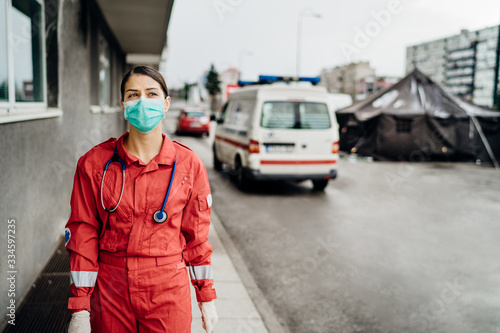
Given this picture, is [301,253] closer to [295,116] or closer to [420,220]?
[420,220]

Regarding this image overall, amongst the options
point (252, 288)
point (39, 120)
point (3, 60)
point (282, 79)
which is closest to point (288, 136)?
point (282, 79)

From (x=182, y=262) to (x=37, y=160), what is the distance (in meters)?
2.89

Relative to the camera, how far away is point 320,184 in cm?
970

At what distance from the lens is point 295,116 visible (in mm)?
9148

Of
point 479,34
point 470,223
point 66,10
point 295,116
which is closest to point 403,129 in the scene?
point 295,116

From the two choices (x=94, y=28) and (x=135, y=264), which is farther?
(x=94, y=28)

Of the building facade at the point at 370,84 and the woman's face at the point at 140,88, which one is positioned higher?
the building facade at the point at 370,84

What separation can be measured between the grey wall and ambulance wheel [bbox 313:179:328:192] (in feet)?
15.5

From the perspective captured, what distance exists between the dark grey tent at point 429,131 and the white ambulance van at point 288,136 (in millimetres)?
7295

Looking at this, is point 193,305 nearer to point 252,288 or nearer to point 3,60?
point 252,288

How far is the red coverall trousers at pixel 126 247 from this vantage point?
183 centimetres

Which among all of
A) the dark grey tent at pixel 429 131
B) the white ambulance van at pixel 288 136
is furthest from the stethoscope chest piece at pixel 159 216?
the dark grey tent at pixel 429 131

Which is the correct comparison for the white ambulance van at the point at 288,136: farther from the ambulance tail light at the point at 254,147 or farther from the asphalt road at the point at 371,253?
the asphalt road at the point at 371,253

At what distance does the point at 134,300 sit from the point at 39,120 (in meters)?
3.23
